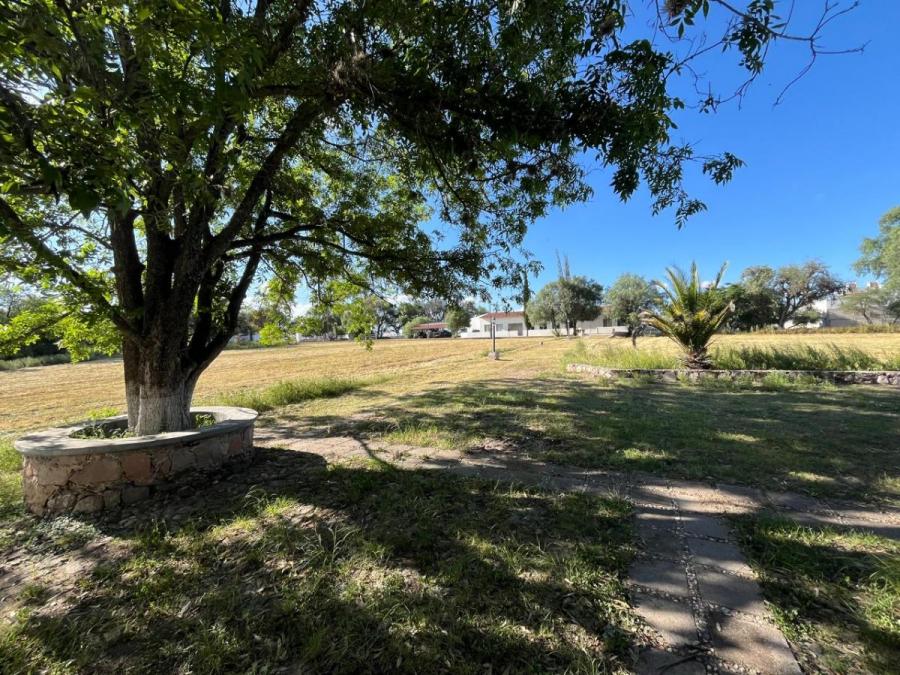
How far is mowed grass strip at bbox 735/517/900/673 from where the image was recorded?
1404 mm

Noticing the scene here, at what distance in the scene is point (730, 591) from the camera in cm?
176

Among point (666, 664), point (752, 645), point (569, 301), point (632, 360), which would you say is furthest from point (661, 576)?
point (569, 301)

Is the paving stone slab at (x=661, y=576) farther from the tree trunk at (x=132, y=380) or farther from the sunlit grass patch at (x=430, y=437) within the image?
the tree trunk at (x=132, y=380)

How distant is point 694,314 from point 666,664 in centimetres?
944

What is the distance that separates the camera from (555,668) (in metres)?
1.40

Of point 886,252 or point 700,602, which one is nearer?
point 700,602

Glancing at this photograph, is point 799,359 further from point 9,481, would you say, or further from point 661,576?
point 9,481

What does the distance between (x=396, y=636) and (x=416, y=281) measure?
13.4 ft

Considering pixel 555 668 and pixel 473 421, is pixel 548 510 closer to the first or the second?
pixel 555 668

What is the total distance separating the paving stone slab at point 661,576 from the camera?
179 cm

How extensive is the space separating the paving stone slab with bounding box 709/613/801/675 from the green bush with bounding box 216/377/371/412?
7.48 m

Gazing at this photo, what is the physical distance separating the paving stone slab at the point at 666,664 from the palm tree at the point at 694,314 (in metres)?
9.14

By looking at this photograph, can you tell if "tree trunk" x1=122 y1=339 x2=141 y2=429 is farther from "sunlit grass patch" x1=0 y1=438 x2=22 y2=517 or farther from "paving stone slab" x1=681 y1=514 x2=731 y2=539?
"paving stone slab" x1=681 y1=514 x2=731 y2=539

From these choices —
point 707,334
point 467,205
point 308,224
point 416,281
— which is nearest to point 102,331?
point 308,224
